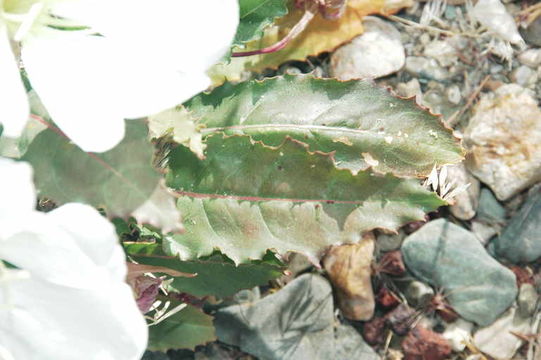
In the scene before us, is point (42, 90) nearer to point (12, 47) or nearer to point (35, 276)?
point (12, 47)

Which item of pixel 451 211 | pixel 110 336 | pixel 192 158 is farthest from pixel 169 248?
pixel 451 211

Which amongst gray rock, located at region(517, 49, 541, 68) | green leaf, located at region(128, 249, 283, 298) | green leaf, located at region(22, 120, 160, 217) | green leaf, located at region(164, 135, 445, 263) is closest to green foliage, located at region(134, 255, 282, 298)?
green leaf, located at region(128, 249, 283, 298)

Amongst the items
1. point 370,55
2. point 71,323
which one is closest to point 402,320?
point 370,55

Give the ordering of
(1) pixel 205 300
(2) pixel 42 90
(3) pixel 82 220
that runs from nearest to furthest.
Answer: (3) pixel 82 220 → (2) pixel 42 90 → (1) pixel 205 300

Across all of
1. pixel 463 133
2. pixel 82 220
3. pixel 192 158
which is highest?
pixel 82 220

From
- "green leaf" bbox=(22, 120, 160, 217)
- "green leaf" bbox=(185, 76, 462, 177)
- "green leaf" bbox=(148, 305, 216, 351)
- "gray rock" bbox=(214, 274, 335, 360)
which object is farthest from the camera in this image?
"gray rock" bbox=(214, 274, 335, 360)

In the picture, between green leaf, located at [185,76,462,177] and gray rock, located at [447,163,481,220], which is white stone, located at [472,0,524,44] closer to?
gray rock, located at [447,163,481,220]

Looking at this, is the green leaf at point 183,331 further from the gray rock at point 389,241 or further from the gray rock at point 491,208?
the gray rock at point 491,208

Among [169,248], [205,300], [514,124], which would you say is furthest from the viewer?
[514,124]
